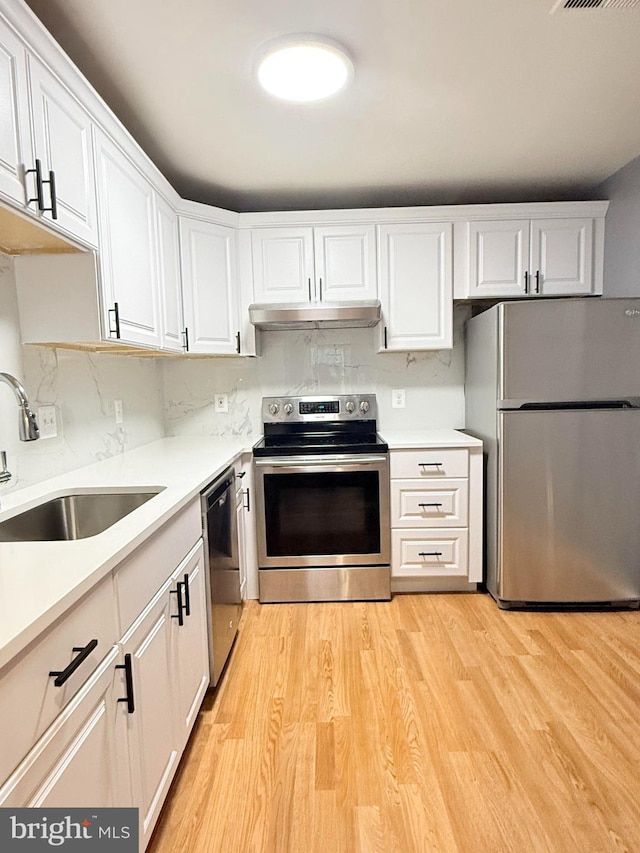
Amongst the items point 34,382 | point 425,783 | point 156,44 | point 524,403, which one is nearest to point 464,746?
point 425,783

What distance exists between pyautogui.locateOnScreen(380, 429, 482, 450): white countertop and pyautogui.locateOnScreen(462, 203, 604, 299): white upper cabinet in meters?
0.83

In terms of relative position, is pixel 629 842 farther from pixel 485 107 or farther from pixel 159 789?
pixel 485 107

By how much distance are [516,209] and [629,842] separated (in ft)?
9.18

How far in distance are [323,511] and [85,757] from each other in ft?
5.72

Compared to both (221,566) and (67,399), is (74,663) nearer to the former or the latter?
(221,566)

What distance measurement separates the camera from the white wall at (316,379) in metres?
3.05

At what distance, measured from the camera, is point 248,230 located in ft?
8.93

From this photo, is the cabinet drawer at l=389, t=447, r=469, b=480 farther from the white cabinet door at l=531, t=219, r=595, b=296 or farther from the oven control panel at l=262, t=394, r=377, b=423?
the white cabinet door at l=531, t=219, r=595, b=296

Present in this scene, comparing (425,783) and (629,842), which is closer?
(629,842)

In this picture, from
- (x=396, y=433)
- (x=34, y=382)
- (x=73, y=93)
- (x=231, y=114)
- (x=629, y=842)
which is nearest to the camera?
(x=629, y=842)

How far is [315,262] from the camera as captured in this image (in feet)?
8.98

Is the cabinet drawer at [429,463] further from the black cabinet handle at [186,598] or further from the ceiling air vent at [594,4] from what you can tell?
the ceiling air vent at [594,4]

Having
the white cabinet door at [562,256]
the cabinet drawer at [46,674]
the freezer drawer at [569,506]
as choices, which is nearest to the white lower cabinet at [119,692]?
the cabinet drawer at [46,674]

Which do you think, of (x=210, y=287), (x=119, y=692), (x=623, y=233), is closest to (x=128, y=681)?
(x=119, y=692)
